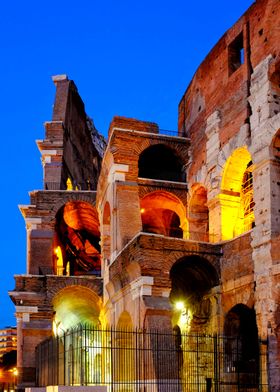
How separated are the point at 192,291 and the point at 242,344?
90.4 inches

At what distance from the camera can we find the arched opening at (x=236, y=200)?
1898 centimetres

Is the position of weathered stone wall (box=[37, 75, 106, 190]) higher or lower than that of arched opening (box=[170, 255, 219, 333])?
higher

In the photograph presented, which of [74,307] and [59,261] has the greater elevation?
[59,261]

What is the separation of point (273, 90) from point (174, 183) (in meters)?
5.97

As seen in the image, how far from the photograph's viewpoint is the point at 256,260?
1662cm

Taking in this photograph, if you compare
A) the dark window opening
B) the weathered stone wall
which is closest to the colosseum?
the dark window opening

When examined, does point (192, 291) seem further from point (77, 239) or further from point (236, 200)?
point (77, 239)

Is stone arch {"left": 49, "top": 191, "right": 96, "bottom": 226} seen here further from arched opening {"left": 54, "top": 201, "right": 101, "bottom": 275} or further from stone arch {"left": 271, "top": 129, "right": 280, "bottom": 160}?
stone arch {"left": 271, "top": 129, "right": 280, "bottom": 160}

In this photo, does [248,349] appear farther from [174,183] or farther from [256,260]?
[174,183]

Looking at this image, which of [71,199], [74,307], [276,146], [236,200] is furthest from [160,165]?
[74,307]

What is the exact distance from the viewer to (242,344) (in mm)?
18438

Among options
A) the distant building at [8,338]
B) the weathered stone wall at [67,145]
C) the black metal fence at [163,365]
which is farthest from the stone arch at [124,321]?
the distant building at [8,338]

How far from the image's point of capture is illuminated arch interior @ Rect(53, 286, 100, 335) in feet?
85.8

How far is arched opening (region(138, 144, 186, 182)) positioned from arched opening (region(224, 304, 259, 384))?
20.2 feet
